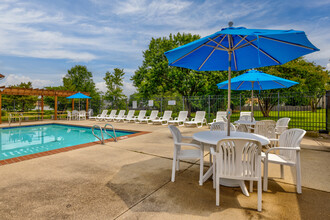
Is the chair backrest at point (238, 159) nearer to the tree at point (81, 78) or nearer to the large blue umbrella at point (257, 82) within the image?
the large blue umbrella at point (257, 82)

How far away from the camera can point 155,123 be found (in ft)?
40.3

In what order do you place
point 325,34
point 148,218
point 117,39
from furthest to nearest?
point 117,39
point 325,34
point 148,218

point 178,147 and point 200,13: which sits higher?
point 200,13

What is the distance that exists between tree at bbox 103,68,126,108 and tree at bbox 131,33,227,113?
246 inches

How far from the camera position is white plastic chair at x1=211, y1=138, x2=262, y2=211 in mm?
2172

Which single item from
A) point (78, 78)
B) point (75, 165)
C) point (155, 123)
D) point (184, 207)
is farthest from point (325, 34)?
point (78, 78)

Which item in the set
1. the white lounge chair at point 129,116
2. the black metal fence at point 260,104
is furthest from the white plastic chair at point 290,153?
the white lounge chair at point 129,116

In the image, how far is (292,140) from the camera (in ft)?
9.27

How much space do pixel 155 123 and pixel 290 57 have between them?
32.2 feet

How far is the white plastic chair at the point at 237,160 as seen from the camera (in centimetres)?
217

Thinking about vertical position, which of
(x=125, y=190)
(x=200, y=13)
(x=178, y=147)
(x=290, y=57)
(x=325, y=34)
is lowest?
(x=125, y=190)

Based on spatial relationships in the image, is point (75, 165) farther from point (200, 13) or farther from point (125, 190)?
point (200, 13)

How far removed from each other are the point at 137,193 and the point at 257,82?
5567 mm

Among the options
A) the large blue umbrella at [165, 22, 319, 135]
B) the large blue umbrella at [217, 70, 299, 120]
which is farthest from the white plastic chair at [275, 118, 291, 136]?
the large blue umbrella at [165, 22, 319, 135]
